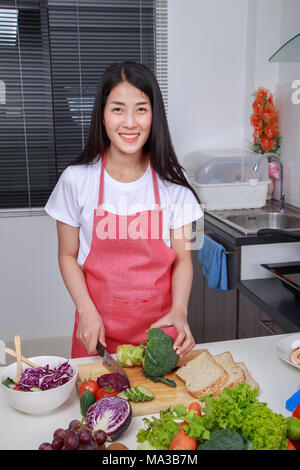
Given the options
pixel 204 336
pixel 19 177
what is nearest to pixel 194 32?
pixel 19 177

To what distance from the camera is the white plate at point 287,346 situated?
119 cm

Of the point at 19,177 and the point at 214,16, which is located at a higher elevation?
the point at 214,16

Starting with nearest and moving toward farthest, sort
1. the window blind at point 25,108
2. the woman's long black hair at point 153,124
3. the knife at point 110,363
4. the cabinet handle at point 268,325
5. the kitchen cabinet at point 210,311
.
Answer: the knife at point 110,363
the woman's long black hair at point 153,124
the cabinet handle at point 268,325
the kitchen cabinet at point 210,311
the window blind at point 25,108

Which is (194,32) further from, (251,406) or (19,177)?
(251,406)

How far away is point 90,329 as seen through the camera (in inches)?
49.3

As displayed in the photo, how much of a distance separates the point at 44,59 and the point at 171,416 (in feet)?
8.76

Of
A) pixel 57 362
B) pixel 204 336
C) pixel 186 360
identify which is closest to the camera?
pixel 57 362

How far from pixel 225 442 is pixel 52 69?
2732 millimetres

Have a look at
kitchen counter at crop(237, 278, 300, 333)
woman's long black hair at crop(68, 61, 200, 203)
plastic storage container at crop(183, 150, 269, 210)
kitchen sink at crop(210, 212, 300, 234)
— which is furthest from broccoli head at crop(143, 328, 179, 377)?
plastic storage container at crop(183, 150, 269, 210)

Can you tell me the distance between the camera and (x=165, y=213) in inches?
57.4

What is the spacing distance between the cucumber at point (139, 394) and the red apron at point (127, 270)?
16.5 inches

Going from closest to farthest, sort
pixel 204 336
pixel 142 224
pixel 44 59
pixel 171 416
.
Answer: pixel 171 416 < pixel 142 224 < pixel 204 336 < pixel 44 59

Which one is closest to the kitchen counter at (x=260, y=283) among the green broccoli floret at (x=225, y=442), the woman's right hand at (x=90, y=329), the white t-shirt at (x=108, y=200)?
the white t-shirt at (x=108, y=200)

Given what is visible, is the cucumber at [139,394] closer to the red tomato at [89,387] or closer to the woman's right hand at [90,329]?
the red tomato at [89,387]
